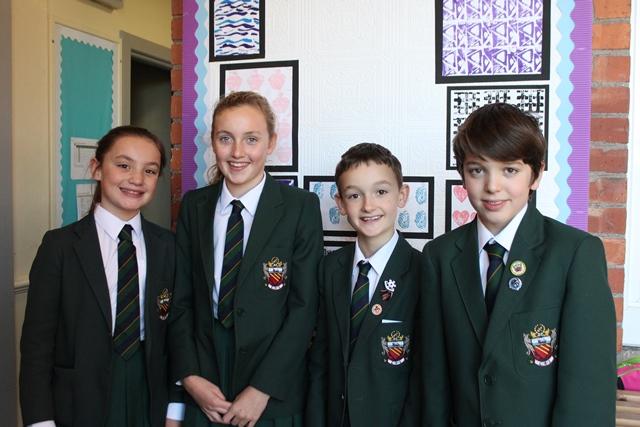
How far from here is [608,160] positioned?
1.87 metres

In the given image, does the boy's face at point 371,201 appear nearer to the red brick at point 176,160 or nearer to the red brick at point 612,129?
the red brick at point 612,129

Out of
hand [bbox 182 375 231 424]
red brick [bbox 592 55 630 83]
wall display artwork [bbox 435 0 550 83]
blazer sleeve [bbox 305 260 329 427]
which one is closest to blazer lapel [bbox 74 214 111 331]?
hand [bbox 182 375 231 424]

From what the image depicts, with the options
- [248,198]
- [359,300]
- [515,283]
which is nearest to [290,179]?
[248,198]

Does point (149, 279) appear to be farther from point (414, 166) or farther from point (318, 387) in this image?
point (414, 166)

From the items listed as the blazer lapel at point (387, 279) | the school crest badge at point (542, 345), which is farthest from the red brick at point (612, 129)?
the school crest badge at point (542, 345)

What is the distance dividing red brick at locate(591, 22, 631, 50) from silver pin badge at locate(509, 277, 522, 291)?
972 millimetres

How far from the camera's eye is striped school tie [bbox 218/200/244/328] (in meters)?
1.60

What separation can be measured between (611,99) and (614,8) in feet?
0.91

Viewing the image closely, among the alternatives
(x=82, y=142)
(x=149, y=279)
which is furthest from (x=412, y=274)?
(x=82, y=142)

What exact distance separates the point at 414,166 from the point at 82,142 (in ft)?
6.02

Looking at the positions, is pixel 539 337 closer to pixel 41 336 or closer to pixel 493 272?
pixel 493 272

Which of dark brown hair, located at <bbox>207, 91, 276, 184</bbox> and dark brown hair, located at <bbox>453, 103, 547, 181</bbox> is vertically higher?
dark brown hair, located at <bbox>207, 91, 276, 184</bbox>

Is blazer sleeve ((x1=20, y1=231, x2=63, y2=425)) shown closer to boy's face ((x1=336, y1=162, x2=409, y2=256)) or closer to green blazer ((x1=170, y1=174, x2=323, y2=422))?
green blazer ((x1=170, y1=174, x2=323, y2=422))

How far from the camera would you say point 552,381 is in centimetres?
125
